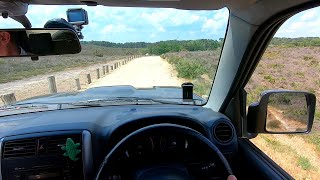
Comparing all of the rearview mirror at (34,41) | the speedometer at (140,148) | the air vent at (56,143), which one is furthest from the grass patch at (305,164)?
the rearview mirror at (34,41)

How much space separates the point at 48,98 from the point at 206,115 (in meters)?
1.57

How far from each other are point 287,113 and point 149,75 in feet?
9.53

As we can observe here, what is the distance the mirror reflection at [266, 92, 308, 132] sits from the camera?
309 centimetres

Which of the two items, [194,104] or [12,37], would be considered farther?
[194,104]

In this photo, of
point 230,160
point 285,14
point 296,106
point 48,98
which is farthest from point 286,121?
point 48,98

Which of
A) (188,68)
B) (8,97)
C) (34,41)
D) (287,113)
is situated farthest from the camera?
(8,97)

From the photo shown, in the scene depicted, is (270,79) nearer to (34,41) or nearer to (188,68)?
(188,68)

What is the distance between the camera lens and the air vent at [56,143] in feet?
8.90

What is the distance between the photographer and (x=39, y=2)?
320cm

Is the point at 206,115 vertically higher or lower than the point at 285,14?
lower

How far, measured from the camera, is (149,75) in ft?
19.8

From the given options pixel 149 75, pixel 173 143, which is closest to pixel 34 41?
pixel 173 143

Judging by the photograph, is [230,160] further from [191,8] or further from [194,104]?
[191,8]

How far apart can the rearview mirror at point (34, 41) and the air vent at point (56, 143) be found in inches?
24.1
